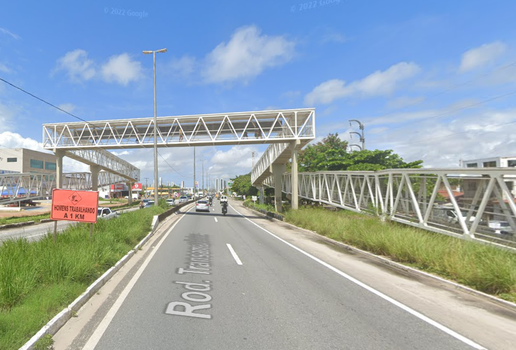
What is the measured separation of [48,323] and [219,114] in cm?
2644

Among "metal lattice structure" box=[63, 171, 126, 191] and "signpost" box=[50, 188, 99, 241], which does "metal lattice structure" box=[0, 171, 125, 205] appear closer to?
"metal lattice structure" box=[63, 171, 126, 191]

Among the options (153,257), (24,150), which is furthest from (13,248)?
(24,150)

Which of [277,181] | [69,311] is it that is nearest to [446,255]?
[69,311]

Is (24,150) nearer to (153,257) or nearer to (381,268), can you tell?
(153,257)

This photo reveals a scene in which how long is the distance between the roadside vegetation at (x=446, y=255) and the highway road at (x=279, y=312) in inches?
26.6

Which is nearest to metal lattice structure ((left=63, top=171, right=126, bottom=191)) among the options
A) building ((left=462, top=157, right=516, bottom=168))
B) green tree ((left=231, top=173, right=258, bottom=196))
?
green tree ((left=231, top=173, right=258, bottom=196))

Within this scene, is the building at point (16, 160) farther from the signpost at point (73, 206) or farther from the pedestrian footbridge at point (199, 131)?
the signpost at point (73, 206)

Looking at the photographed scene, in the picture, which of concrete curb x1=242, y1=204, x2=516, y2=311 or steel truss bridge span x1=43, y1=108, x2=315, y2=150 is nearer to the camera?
concrete curb x1=242, y1=204, x2=516, y2=311

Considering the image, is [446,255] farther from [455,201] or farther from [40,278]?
[40,278]

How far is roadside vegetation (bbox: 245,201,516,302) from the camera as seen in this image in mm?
6379

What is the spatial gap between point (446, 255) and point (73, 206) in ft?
36.0

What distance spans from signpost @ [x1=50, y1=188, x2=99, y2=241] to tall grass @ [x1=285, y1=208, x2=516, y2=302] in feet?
31.8

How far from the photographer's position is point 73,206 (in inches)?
349

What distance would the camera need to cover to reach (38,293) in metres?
5.05
